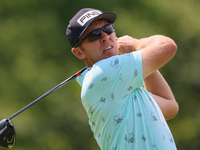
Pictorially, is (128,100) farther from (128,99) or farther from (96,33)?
(96,33)

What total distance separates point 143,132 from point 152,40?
607mm

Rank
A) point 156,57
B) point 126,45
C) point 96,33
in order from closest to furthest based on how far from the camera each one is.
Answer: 1. point 156,57
2. point 96,33
3. point 126,45

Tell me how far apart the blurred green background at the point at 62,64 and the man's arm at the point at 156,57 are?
20.5 feet

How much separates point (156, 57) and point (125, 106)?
0.37 m

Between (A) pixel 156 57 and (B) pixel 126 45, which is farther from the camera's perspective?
(B) pixel 126 45

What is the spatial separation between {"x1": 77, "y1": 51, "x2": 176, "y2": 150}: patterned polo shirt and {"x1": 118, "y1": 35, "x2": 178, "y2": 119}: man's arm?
63 mm

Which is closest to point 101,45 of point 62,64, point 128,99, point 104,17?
point 104,17

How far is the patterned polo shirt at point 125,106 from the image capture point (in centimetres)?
228

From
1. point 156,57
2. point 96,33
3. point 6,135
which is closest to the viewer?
point 156,57

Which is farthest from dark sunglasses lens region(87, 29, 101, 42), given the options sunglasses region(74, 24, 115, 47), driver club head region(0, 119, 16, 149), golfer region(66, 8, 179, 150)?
driver club head region(0, 119, 16, 149)

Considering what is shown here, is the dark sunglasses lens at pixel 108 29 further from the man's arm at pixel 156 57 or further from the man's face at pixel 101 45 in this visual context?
the man's arm at pixel 156 57

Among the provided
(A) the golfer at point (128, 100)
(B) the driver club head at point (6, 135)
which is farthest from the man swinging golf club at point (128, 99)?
(B) the driver club head at point (6, 135)

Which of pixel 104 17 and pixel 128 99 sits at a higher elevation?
Result: pixel 104 17

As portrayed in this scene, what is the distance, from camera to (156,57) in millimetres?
2277
